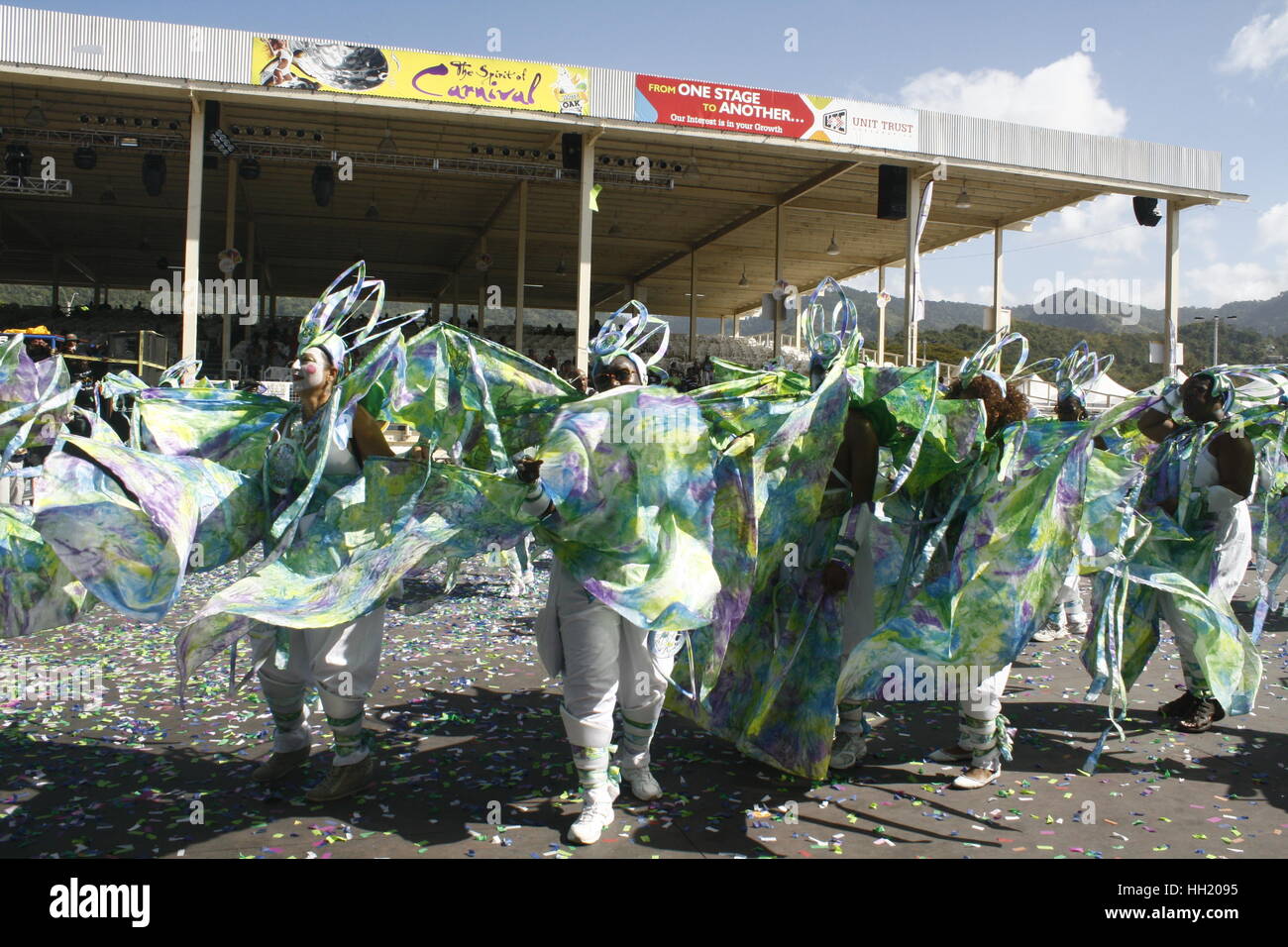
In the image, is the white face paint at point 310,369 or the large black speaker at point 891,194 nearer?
the white face paint at point 310,369

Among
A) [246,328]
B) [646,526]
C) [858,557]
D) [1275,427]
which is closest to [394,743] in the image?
[646,526]

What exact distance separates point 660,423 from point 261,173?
18609mm

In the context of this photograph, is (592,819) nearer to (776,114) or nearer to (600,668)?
(600,668)

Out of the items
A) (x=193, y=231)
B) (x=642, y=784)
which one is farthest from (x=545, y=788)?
(x=193, y=231)

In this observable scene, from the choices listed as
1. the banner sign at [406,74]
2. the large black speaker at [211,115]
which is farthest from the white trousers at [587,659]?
the large black speaker at [211,115]

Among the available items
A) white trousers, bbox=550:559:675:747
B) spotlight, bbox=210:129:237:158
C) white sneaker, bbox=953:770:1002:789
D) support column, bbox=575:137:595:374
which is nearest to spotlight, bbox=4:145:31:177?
spotlight, bbox=210:129:237:158

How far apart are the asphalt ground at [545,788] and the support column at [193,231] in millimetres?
8509

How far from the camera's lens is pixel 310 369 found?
365 cm

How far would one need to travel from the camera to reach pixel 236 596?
3.19 metres

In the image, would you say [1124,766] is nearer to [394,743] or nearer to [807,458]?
[807,458]

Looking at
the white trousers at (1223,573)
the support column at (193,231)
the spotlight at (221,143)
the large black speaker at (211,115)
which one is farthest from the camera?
the spotlight at (221,143)

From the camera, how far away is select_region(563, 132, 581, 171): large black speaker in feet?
50.2
